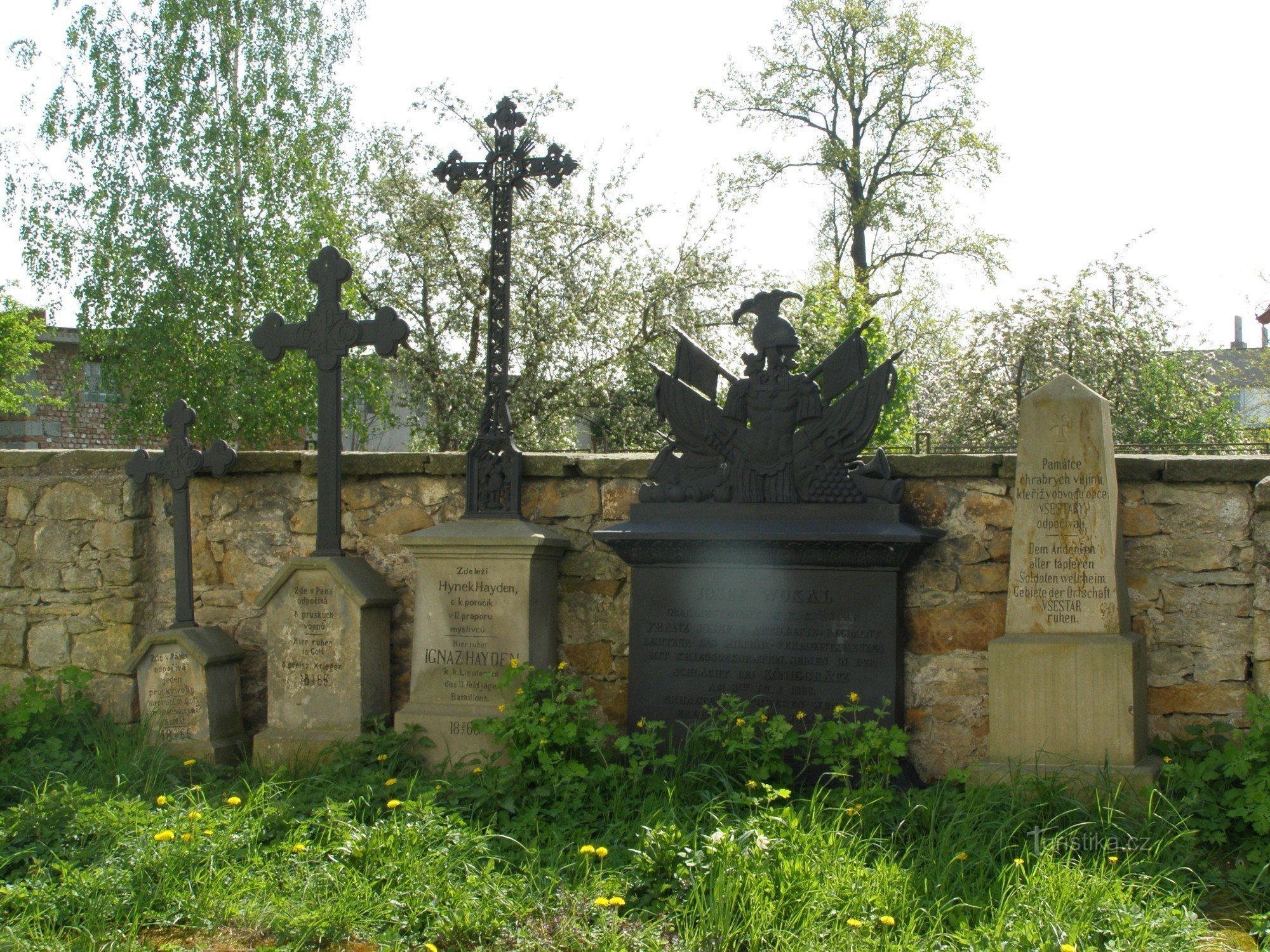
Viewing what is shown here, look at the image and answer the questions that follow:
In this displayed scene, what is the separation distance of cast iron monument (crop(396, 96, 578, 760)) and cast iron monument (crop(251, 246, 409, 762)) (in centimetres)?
24

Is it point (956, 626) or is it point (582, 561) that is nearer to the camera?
point (956, 626)

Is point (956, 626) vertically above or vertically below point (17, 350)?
below

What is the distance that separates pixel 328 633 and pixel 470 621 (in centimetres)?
75

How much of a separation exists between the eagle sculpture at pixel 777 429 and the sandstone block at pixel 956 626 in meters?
0.59

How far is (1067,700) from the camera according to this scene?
14.1 ft

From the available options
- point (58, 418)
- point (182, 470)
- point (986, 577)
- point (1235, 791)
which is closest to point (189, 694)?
point (182, 470)

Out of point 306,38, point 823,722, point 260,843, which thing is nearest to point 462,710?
point 260,843

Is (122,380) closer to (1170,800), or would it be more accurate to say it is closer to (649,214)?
(649,214)

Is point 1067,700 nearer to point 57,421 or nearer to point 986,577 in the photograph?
point 986,577

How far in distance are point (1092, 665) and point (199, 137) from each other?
612 inches

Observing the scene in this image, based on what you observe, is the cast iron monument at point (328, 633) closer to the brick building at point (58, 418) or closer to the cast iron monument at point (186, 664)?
the cast iron monument at point (186, 664)

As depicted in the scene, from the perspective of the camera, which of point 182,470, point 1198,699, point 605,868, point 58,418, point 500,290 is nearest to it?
point 605,868

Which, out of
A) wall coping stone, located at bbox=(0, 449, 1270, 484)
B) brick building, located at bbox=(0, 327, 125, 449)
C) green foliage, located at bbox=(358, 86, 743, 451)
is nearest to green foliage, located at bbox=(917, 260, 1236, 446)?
green foliage, located at bbox=(358, 86, 743, 451)

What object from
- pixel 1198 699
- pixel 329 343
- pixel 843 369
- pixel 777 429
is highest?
pixel 329 343
